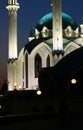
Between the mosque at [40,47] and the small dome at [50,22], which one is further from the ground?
the small dome at [50,22]

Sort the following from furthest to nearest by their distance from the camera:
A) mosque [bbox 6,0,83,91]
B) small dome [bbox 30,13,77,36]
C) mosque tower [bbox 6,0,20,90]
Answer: small dome [bbox 30,13,77,36] < mosque tower [bbox 6,0,20,90] < mosque [bbox 6,0,83,91]

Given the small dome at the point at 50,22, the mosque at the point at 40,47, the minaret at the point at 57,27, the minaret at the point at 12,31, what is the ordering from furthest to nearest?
the small dome at the point at 50,22
the minaret at the point at 12,31
the mosque at the point at 40,47
the minaret at the point at 57,27

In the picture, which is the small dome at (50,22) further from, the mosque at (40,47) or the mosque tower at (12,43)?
the mosque tower at (12,43)

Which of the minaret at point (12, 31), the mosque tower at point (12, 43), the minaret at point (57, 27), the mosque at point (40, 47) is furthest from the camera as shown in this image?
the minaret at point (12, 31)

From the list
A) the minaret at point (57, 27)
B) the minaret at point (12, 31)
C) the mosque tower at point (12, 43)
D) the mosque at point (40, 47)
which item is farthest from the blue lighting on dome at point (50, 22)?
the minaret at point (57, 27)

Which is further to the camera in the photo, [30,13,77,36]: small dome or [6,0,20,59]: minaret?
[30,13,77,36]: small dome

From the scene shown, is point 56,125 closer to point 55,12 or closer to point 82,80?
point 82,80

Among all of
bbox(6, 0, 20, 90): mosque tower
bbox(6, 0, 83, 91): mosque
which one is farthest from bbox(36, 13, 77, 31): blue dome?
bbox(6, 0, 20, 90): mosque tower

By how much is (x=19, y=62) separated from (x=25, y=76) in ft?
6.40

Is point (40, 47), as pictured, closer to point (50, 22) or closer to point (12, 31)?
point (12, 31)

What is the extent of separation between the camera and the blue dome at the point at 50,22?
51.0 meters

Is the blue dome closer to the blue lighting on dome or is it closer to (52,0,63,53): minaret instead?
the blue lighting on dome

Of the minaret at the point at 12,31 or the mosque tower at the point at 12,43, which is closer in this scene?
the mosque tower at the point at 12,43

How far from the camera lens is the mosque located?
142 feet
